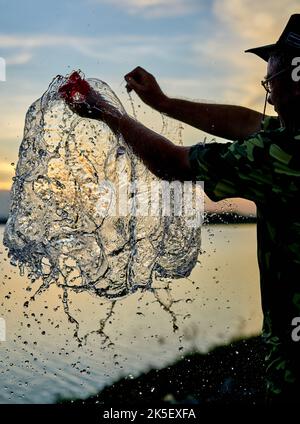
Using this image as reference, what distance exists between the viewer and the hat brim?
3148 millimetres

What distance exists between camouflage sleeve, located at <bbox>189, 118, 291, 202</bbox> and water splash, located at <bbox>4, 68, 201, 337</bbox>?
1.31 meters

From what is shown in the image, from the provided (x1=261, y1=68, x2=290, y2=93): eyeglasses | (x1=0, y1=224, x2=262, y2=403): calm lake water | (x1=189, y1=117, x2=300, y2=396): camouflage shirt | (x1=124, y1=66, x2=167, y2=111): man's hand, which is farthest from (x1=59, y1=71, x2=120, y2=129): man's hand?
(x1=0, y1=224, x2=262, y2=403): calm lake water

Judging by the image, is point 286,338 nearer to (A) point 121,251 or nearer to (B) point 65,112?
(A) point 121,251

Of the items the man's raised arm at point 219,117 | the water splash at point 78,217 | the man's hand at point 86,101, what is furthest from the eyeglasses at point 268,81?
the water splash at point 78,217

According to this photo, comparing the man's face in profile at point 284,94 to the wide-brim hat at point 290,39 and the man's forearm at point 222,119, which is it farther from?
the man's forearm at point 222,119

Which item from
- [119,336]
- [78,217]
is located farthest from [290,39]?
[119,336]

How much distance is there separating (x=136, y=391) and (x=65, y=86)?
336 inches

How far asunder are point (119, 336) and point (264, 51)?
11.5 m

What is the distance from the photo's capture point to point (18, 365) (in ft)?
42.2

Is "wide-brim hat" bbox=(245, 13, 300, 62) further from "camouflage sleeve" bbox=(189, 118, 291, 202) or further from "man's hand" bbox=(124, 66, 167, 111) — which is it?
"man's hand" bbox=(124, 66, 167, 111)

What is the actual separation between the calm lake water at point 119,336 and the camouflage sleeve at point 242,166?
26.3 feet

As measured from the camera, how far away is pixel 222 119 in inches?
165
